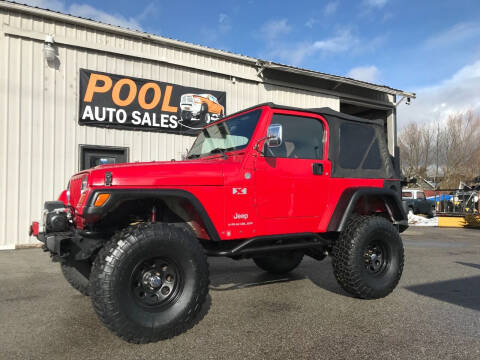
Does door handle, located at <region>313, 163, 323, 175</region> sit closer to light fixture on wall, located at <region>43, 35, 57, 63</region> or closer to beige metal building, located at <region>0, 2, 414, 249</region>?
beige metal building, located at <region>0, 2, 414, 249</region>

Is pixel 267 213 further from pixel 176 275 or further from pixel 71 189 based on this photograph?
pixel 71 189

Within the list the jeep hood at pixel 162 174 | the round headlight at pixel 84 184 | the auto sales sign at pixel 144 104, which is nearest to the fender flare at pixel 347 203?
the jeep hood at pixel 162 174

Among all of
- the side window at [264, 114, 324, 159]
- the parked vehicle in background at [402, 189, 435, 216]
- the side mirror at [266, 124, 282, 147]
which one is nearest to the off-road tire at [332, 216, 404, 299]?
the side window at [264, 114, 324, 159]

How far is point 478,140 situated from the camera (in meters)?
33.4

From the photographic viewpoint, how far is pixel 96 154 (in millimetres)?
8352

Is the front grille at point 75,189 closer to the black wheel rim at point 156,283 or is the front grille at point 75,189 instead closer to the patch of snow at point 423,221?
the black wheel rim at point 156,283

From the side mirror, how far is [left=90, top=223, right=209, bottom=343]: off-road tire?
1136mm

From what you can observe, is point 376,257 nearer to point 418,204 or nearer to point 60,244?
point 60,244

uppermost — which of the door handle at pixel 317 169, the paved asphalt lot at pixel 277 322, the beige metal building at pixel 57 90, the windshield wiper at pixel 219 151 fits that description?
the beige metal building at pixel 57 90

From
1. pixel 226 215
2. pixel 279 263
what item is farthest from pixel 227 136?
pixel 279 263

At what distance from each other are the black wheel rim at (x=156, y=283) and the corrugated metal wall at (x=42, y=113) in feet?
19.1

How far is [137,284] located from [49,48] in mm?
6731

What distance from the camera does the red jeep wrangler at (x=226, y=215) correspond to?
2.86 m

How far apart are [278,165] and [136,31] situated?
663cm
